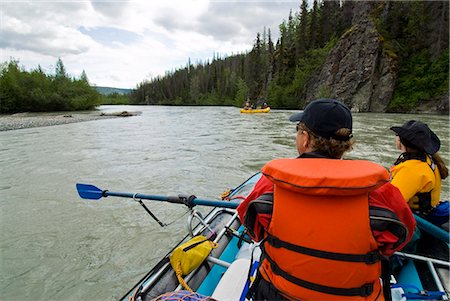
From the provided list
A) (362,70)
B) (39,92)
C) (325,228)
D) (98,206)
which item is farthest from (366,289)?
(39,92)

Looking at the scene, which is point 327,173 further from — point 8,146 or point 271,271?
point 8,146

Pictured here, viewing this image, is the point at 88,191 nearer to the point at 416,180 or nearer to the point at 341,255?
the point at 341,255

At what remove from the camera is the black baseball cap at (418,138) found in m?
2.19

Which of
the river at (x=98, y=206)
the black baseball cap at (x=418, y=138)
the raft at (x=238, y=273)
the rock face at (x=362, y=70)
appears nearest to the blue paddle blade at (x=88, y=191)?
the river at (x=98, y=206)

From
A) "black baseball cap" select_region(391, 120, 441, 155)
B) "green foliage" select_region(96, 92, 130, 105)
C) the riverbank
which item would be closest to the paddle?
"black baseball cap" select_region(391, 120, 441, 155)

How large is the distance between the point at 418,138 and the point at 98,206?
5.21m

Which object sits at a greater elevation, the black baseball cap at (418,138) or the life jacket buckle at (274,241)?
the black baseball cap at (418,138)

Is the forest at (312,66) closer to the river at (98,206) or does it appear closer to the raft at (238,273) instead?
the river at (98,206)

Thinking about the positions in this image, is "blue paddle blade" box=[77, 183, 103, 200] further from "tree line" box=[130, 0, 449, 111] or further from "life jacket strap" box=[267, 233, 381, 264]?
"tree line" box=[130, 0, 449, 111]

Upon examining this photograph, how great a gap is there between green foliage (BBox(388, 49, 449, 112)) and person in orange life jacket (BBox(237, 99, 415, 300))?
32061 mm

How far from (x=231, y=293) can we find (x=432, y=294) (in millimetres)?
1344

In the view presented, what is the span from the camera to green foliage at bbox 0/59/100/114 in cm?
3684

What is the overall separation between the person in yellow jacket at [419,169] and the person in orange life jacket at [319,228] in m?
1.05

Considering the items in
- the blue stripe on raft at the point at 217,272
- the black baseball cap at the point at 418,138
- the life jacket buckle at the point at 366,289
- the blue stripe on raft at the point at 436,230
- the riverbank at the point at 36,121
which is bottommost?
the riverbank at the point at 36,121
